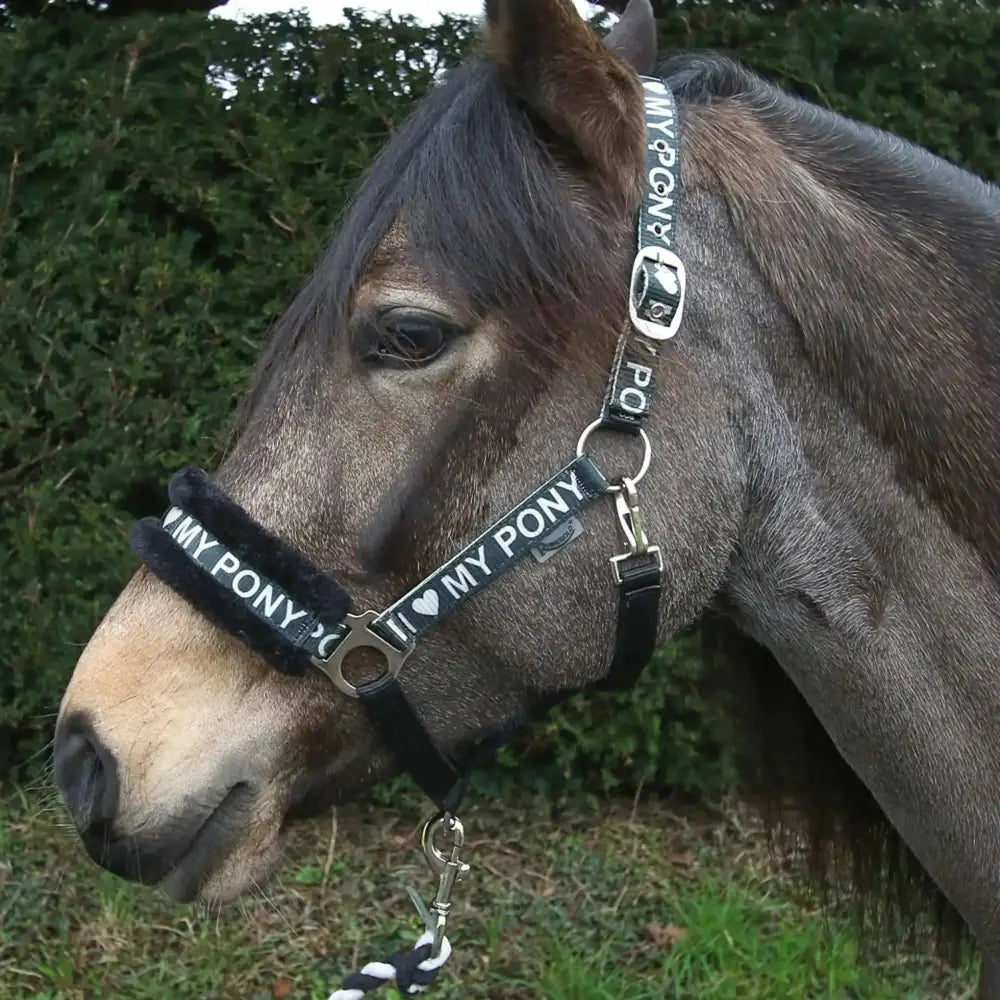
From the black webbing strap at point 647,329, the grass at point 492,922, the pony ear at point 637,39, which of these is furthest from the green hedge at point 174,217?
the black webbing strap at point 647,329

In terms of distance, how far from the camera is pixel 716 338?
1.44 meters

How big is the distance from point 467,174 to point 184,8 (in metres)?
3.94

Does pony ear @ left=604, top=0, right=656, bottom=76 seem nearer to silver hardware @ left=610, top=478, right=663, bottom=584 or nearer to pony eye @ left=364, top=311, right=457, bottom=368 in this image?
pony eye @ left=364, top=311, right=457, bottom=368

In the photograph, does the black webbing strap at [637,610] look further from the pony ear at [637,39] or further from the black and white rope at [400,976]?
the pony ear at [637,39]

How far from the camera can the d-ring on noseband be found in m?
1.36

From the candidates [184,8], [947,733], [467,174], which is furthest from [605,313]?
[184,8]

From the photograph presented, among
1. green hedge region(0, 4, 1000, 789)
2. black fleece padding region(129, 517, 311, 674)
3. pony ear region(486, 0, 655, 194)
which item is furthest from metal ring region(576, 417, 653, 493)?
green hedge region(0, 4, 1000, 789)

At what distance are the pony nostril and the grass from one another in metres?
1.95

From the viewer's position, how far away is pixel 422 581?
139 cm

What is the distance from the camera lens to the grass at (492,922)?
3.24 metres

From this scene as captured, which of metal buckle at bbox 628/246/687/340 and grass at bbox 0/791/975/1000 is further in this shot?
grass at bbox 0/791/975/1000

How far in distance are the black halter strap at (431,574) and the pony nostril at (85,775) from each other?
0.23 m

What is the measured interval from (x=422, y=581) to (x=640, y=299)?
48cm

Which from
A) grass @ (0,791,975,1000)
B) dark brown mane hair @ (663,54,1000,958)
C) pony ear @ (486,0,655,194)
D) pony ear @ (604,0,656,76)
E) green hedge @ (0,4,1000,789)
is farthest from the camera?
green hedge @ (0,4,1000,789)
